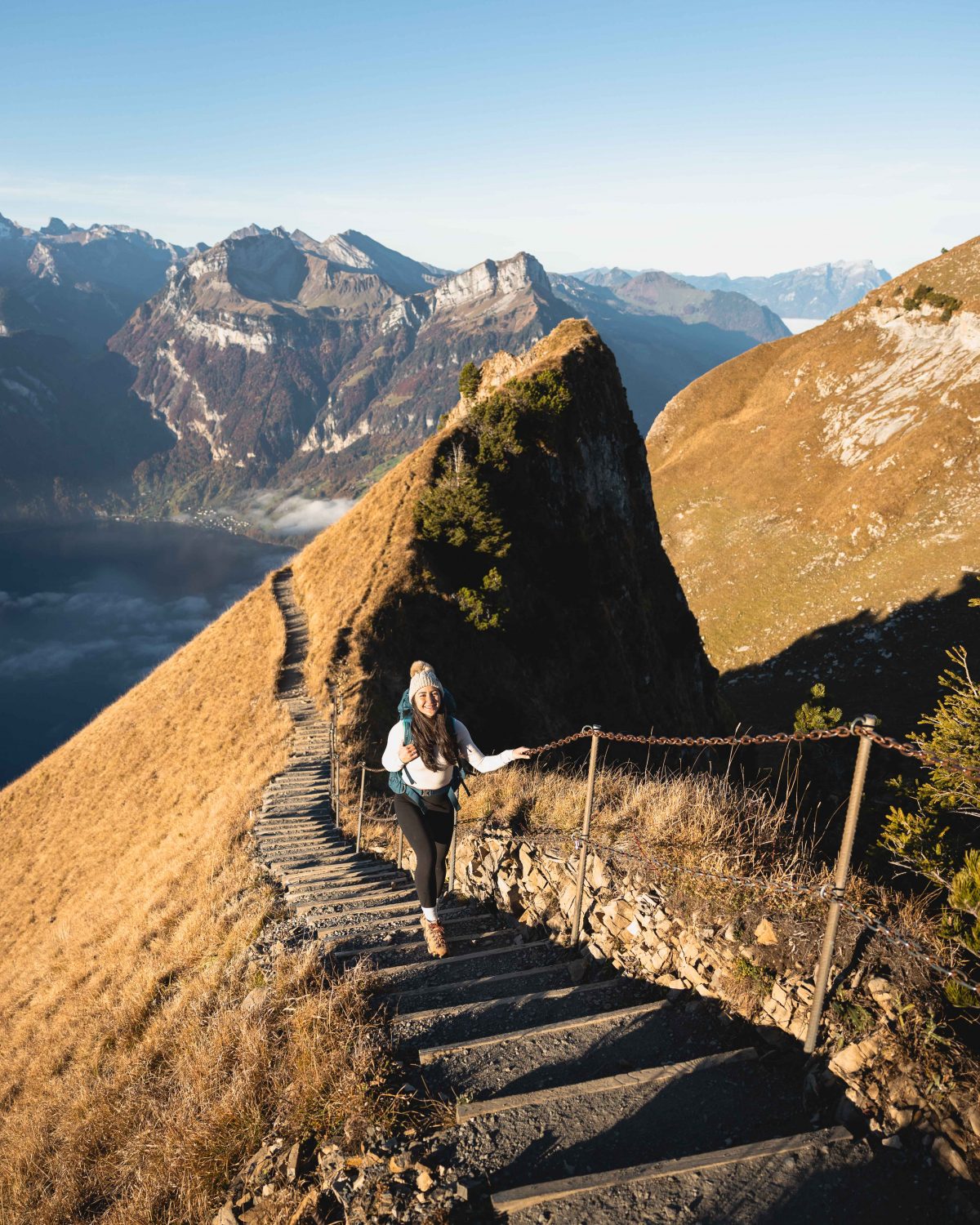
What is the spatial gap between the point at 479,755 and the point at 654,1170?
141 inches

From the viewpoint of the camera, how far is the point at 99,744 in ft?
107

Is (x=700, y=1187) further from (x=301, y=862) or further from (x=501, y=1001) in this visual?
(x=301, y=862)

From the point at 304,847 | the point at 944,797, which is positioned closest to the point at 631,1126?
the point at 304,847

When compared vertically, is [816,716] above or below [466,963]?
below

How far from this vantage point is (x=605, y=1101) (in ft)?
14.3

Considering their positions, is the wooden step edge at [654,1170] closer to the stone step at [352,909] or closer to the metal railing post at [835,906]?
the metal railing post at [835,906]

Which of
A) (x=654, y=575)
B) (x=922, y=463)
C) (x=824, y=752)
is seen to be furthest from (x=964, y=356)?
(x=654, y=575)

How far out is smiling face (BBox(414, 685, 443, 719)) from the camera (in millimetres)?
6531

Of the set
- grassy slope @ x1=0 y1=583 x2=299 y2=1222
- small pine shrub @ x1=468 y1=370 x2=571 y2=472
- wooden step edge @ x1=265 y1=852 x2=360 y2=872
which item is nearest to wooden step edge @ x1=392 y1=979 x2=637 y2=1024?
grassy slope @ x1=0 y1=583 x2=299 y2=1222

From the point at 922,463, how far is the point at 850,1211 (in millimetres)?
93804

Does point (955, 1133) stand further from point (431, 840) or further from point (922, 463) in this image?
point (922, 463)

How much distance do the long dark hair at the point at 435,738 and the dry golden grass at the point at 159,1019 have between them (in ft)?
7.19

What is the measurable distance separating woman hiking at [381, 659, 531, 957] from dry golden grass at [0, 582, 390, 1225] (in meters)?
1.48

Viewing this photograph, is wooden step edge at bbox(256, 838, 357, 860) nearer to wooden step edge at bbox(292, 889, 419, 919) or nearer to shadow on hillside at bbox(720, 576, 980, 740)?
wooden step edge at bbox(292, 889, 419, 919)
